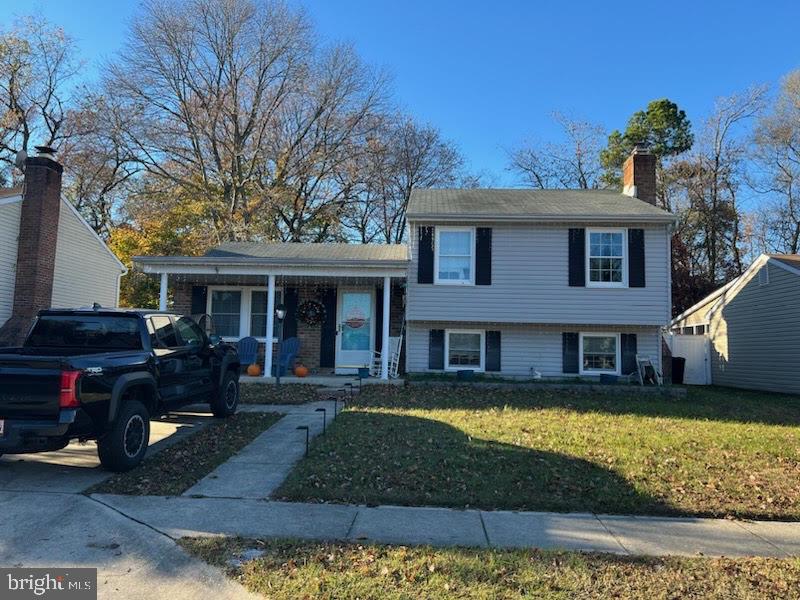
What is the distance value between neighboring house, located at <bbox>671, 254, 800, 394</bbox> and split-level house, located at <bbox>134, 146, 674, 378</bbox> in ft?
15.7

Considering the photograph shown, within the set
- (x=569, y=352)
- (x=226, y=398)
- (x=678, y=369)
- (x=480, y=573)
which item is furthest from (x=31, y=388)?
(x=678, y=369)

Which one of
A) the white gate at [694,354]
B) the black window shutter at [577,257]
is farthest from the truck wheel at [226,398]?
the white gate at [694,354]

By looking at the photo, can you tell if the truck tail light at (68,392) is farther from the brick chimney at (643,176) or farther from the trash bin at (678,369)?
the trash bin at (678,369)

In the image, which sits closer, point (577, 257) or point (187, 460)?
point (187, 460)

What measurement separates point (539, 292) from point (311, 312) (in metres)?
6.12

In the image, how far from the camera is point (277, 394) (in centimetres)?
1140

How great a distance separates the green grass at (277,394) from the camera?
35.3 feet

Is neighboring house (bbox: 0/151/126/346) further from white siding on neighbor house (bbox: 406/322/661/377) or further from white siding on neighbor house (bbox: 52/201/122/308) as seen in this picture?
white siding on neighbor house (bbox: 406/322/661/377)

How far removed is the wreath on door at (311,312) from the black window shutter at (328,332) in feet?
0.37

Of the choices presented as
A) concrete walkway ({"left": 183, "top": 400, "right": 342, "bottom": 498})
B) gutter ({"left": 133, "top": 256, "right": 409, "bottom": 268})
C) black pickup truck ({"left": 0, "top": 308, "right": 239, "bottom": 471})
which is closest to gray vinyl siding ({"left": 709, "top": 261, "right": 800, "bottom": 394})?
gutter ({"left": 133, "top": 256, "right": 409, "bottom": 268})

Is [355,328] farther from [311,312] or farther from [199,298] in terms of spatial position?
[199,298]

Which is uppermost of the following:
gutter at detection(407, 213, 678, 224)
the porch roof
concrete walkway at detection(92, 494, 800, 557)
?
gutter at detection(407, 213, 678, 224)

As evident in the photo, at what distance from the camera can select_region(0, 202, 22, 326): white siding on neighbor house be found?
45.1ft

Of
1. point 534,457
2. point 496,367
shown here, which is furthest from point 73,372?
point 496,367
